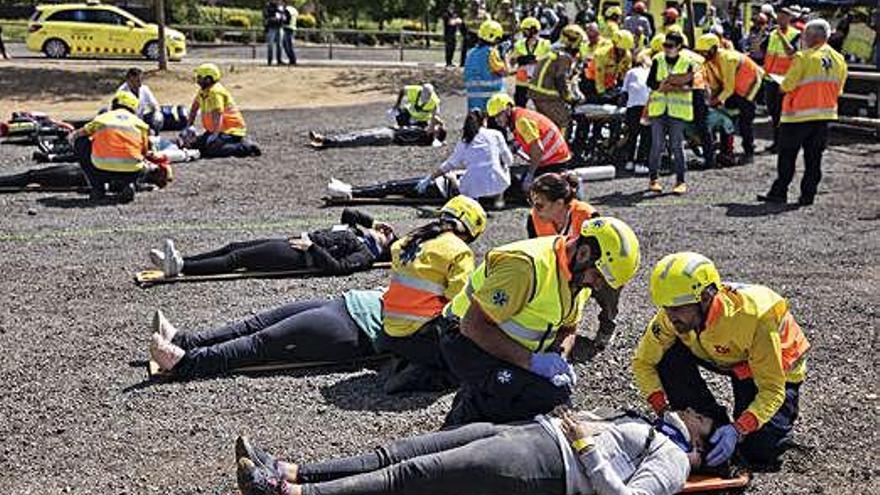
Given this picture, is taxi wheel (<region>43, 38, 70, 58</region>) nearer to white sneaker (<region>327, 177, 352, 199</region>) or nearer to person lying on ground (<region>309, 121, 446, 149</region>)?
person lying on ground (<region>309, 121, 446, 149</region>)

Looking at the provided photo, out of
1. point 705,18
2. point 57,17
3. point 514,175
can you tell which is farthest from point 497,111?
point 57,17

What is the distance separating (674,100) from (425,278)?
21.9 feet

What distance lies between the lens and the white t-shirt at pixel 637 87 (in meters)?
13.2

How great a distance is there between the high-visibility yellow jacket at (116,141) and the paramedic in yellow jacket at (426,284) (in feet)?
20.8

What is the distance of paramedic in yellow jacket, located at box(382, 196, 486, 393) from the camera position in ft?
19.2

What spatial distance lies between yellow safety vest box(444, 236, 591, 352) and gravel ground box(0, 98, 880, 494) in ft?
3.73

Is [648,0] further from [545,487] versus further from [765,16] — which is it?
[545,487]

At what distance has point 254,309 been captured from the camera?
7602 millimetres

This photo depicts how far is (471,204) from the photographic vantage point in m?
6.00

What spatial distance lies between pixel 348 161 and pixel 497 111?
15.3ft

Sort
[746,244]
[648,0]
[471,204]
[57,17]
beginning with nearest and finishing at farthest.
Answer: [471,204]
[746,244]
[648,0]
[57,17]

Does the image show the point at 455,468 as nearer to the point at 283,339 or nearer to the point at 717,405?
the point at 717,405

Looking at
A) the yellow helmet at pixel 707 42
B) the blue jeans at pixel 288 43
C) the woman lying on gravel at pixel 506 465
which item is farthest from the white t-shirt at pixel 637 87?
the blue jeans at pixel 288 43

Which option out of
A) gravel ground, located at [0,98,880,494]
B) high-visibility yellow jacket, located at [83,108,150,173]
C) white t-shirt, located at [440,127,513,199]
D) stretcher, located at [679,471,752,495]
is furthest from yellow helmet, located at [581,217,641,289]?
high-visibility yellow jacket, located at [83,108,150,173]
